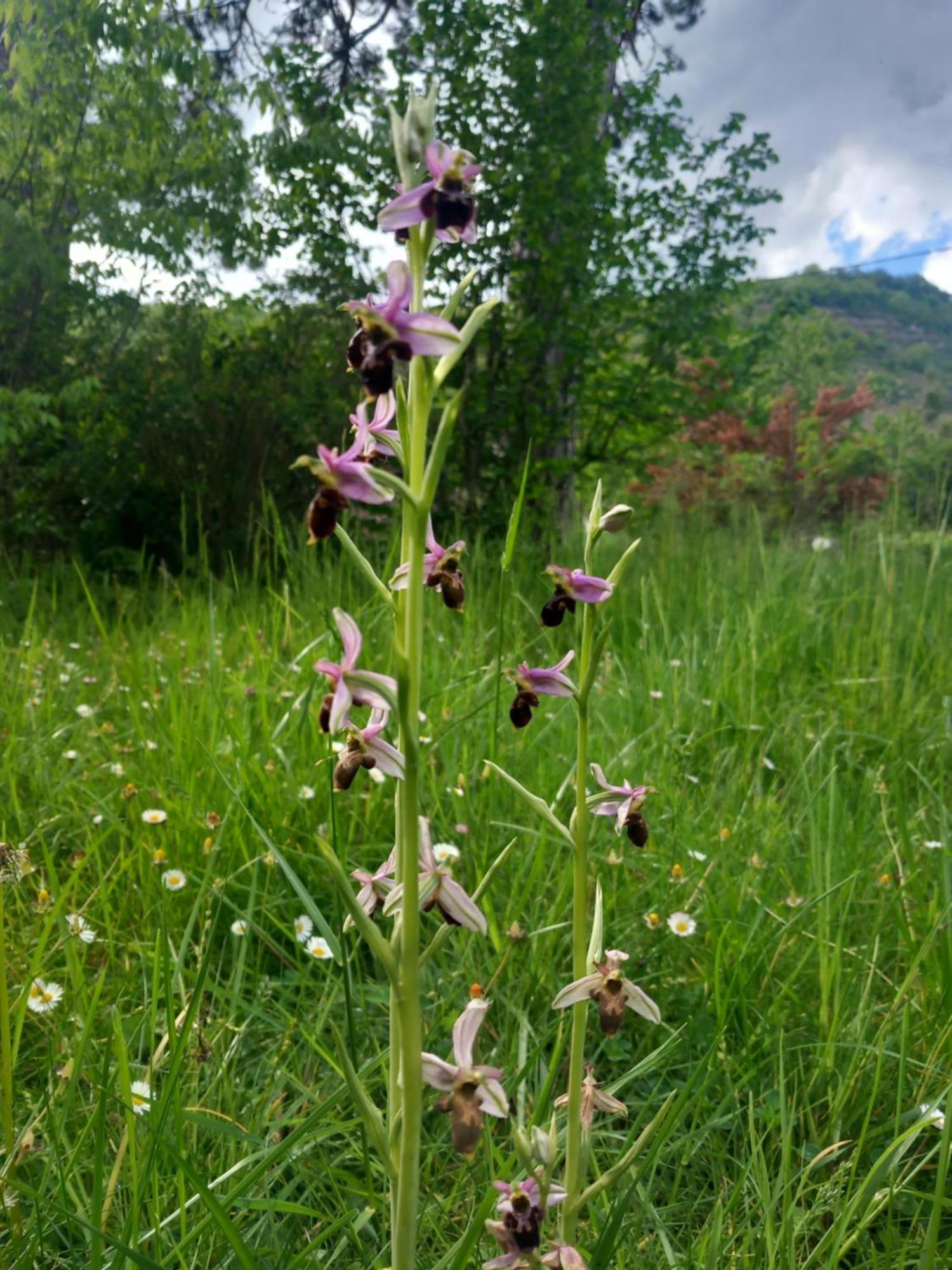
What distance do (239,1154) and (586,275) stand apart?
22.0 feet

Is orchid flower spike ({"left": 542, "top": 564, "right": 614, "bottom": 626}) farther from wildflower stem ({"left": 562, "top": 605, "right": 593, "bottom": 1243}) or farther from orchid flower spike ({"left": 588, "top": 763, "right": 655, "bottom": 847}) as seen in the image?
orchid flower spike ({"left": 588, "top": 763, "right": 655, "bottom": 847})

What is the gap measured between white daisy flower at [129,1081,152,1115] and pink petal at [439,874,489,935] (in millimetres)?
659

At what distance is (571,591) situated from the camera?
3.27ft

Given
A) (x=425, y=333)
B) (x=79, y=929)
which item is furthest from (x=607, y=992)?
(x=79, y=929)

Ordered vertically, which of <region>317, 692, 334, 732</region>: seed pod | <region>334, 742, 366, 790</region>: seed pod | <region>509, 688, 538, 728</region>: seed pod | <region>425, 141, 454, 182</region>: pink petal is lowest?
<region>334, 742, 366, 790</region>: seed pod

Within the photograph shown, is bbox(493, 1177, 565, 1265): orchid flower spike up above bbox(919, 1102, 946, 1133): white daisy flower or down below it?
above

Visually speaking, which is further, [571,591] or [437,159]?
[571,591]

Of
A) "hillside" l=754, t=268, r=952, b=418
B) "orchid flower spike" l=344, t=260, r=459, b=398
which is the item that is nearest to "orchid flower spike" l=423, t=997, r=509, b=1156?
"orchid flower spike" l=344, t=260, r=459, b=398

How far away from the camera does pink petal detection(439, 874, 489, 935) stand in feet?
2.85

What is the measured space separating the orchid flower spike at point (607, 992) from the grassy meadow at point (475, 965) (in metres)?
0.20

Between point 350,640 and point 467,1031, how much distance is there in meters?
0.39

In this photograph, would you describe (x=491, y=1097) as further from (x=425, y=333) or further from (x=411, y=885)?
(x=425, y=333)

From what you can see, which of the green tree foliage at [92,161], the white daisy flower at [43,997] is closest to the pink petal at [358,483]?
the white daisy flower at [43,997]

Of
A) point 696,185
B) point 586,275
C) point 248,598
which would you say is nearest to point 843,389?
point 696,185
